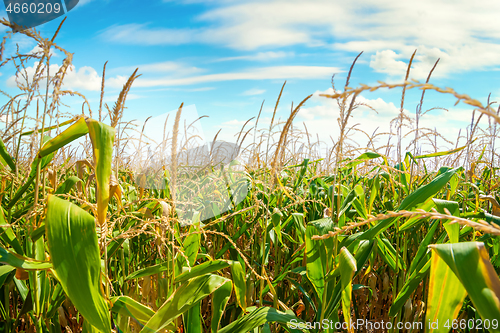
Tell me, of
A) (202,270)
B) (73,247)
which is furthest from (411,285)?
(73,247)

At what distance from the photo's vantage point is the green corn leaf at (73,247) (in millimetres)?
633

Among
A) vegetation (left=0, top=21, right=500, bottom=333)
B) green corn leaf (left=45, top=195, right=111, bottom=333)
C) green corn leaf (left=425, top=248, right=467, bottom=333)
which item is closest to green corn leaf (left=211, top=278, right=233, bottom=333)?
vegetation (left=0, top=21, right=500, bottom=333)

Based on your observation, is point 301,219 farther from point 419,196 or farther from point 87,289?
point 87,289

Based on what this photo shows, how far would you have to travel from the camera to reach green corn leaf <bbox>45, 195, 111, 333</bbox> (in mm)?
633

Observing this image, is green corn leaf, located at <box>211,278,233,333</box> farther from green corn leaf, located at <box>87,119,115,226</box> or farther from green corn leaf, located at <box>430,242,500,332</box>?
green corn leaf, located at <box>430,242,500,332</box>

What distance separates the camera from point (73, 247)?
2.12ft

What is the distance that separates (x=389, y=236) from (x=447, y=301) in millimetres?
823

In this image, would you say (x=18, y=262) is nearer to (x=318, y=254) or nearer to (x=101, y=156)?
(x=101, y=156)

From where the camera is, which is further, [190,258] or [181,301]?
[190,258]

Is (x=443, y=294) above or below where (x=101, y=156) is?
below

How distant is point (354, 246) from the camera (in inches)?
45.3

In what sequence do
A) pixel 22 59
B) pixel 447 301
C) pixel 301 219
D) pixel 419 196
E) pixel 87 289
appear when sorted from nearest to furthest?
pixel 87 289
pixel 447 301
pixel 22 59
pixel 419 196
pixel 301 219

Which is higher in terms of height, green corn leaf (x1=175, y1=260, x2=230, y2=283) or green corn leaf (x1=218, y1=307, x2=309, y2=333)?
green corn leaf (x1=175, y1=260, x2=230, y2=283)

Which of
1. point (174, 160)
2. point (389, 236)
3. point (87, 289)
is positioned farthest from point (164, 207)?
point (389, 236)
